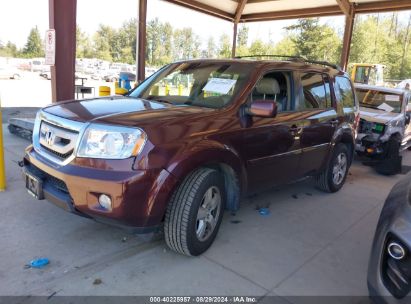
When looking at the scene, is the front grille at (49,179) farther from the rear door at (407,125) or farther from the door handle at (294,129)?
the rear door at (407,125)

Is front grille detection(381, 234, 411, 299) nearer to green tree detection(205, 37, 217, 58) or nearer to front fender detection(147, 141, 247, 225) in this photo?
front fender detection(147, 141, 247, 225)

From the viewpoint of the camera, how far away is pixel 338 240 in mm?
3793

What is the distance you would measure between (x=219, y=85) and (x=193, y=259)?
66.0 inches

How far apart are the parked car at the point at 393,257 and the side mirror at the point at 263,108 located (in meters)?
1.32

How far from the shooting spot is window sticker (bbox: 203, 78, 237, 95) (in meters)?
3.54

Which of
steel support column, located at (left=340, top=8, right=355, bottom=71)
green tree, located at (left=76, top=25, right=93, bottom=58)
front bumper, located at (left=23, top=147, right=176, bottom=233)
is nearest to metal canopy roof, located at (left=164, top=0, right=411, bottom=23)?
steel support column, located at (left=340, top=8, right=355, bottom=71)

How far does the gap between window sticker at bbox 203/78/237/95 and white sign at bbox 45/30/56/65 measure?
4.08 meters

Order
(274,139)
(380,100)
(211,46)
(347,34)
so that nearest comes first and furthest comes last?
(274,139) → (380,100) → (347,34) → (211,46)

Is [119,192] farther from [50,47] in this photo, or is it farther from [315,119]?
[50,47]

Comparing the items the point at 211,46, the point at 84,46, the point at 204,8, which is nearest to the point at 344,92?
the point at 204,8

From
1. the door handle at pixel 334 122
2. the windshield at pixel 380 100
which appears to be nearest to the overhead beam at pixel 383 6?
the windshield at pixel 380 100

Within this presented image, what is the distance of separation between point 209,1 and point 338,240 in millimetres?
11835

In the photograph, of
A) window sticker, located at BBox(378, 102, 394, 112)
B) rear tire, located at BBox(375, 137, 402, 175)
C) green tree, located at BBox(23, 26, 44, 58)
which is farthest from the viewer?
green tree, located at BBox(23, 26, 44, 58)

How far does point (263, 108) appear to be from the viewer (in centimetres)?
325
